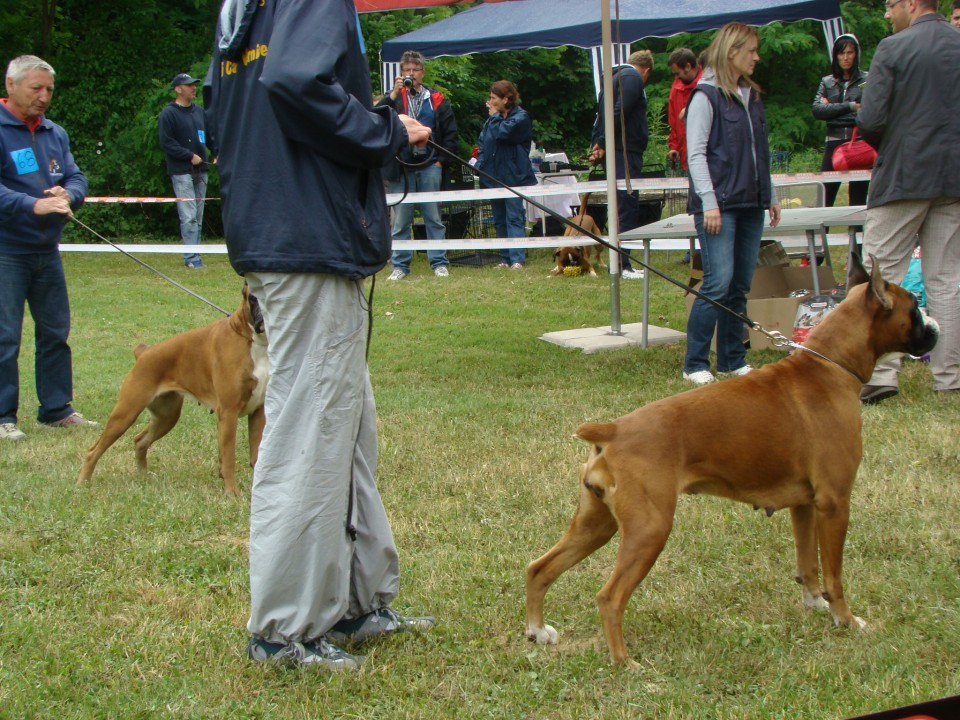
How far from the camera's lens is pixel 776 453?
11.2ft

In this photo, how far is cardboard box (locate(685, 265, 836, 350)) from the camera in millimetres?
8133

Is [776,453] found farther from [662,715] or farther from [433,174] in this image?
[433,174]

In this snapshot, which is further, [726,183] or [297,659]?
[726,183]

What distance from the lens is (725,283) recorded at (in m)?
7.02

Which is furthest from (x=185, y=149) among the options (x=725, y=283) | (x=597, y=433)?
(x=597, y=433)

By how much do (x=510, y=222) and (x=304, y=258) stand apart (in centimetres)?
1126

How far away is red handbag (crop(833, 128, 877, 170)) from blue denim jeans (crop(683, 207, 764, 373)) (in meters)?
3.71

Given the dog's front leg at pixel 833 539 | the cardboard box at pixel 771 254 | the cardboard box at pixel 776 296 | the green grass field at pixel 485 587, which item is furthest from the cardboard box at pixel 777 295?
the dog's front leg at pixel 833 539

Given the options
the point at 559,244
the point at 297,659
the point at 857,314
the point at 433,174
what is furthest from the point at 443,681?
the point at 433,174

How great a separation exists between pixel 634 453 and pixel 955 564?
1.72m

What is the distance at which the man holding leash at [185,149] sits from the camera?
48.6ft

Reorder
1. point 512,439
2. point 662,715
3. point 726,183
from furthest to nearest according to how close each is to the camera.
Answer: point 726,183 < point 512,439 < point 662,715

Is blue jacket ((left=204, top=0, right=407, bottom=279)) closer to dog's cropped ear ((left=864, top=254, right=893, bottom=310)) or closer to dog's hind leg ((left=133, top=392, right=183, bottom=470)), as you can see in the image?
dog's cropped ear ((left=864, top=254, right=893, bottom=310))

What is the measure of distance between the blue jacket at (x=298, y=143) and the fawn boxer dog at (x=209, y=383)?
7.00ft
